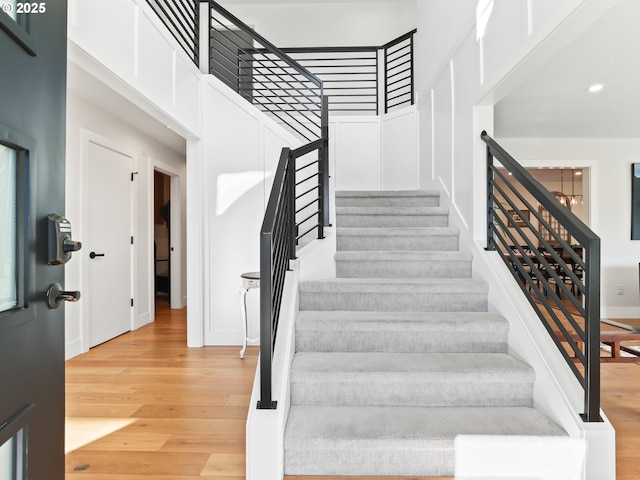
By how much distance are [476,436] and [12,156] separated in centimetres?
188

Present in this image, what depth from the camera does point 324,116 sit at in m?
3.54

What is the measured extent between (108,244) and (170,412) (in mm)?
2465

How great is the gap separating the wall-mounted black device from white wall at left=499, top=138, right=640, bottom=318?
206 inches

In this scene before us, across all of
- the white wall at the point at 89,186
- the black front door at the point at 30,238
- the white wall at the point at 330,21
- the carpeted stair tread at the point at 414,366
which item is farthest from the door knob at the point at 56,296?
→ the white wall at the point at 330,21

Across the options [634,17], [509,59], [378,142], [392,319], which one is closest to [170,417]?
[392,319]

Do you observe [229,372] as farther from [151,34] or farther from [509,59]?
[509,59]

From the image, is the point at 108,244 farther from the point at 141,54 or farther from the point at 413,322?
the point at 413,322

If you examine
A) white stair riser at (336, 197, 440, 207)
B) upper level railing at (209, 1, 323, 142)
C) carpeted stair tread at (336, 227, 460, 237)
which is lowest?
carpeted stair tread at (336, 227, 460, 237)

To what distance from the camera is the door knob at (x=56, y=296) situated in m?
0.89

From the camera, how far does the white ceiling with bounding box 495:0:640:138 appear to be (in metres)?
2.19

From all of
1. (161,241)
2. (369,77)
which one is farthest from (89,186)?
(369,77)

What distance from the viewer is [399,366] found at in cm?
205

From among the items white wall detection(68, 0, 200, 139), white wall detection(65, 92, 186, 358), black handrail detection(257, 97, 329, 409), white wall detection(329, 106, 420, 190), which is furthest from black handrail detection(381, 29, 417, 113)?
white wall detection(65, 92, 186, 358)

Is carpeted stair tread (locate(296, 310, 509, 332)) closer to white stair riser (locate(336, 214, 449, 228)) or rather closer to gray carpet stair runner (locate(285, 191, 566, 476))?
gray carpet stair runner (locate(285, 191, 566, 476))
